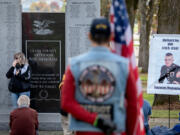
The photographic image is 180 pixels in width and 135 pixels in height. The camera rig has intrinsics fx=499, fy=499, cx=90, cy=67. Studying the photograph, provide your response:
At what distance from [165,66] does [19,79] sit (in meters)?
3.39

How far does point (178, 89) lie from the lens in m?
11.6

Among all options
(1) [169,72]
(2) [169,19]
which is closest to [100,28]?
(1) [169,72]

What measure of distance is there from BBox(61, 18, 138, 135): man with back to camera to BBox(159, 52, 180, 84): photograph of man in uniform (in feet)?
24.9

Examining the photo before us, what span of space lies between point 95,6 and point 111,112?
24.8ft

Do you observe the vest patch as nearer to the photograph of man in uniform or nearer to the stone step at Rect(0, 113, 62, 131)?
the stone step at Rect(0, 113, 62, 131)

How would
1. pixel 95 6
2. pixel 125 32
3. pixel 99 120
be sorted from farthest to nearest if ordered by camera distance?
1. pixel 95 6
2. pixel 125 32
3. pixel 99 120

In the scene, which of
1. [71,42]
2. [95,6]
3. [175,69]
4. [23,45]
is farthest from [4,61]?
[175,69]

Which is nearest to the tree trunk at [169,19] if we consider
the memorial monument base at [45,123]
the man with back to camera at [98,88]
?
the memorial monument base at [45,123]

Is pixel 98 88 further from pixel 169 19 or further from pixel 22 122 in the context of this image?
pixel 169 19

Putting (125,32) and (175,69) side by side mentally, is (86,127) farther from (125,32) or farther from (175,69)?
(175,69)

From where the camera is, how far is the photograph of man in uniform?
11570 mm

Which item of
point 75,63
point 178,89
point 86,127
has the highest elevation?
point 75,63

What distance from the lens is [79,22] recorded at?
11461mm

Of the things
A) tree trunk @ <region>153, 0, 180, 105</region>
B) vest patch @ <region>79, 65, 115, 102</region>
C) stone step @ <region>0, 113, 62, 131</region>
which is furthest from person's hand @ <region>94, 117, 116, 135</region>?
tree trunk @ <region>153, 0, 180, 105</region>
